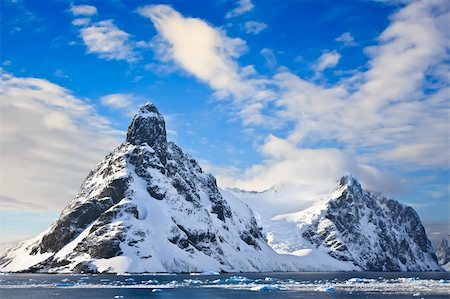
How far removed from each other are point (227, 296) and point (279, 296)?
13.9m

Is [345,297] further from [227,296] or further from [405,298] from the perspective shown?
[227,296]

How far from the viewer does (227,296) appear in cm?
13650

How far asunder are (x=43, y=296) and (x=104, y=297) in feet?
57.9

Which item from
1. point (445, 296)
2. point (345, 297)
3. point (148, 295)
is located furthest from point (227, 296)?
point (445, 296)

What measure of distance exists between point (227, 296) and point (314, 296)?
2296 cm

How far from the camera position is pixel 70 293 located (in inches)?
5586

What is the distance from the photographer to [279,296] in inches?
5261

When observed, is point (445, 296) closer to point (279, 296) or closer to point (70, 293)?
point (279, 296)

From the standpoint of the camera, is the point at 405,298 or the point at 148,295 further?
the point at 148,295

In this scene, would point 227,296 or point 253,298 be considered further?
point 227,296

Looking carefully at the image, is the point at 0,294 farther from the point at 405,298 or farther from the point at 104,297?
the point at 405,298

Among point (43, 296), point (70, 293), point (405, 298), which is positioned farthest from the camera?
point (70, 293)

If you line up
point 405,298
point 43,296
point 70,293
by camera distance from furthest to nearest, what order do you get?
point 70,293, point 43,296, point 405,298

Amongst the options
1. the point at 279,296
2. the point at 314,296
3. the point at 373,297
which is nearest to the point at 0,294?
the point at 279,296
